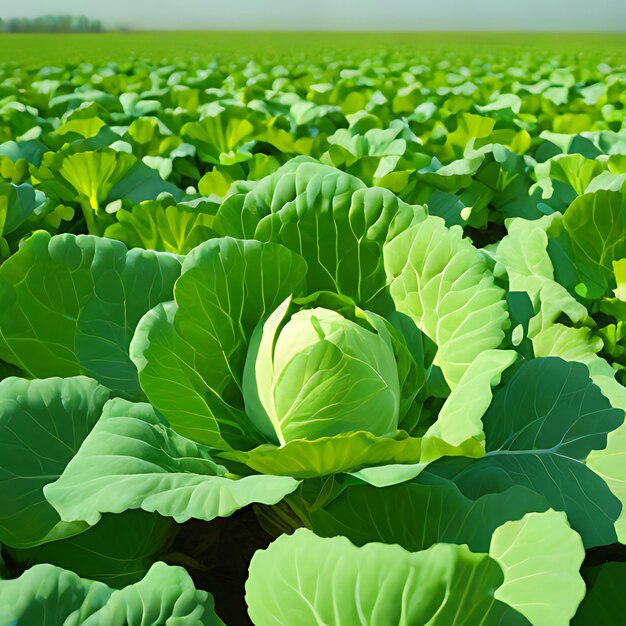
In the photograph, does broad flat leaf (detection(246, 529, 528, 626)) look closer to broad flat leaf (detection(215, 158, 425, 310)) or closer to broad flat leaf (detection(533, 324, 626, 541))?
broad flat leaf (detection(533, 324, 626, 541))

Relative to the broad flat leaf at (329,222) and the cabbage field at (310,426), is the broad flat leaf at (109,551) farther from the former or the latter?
the broad flat leaf at (329,222)

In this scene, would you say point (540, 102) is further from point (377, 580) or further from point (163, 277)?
point (377, 580)

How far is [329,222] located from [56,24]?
86.7 m

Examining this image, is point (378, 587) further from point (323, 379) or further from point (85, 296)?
point (85, 296)

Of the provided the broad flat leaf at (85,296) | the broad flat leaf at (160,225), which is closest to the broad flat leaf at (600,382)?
the broad flat leaf at (85,296)

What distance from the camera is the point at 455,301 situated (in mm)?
1250

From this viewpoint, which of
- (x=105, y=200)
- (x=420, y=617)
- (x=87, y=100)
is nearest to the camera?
(x=420, y=617)

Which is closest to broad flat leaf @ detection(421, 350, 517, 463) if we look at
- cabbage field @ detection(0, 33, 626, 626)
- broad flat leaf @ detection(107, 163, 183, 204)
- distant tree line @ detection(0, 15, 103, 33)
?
cabbage field @ detection(0, 33, 626, 626)

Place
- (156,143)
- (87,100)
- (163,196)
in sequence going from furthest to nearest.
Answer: (87,100)
(156,143)
(163,196)

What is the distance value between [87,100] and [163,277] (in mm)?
4170

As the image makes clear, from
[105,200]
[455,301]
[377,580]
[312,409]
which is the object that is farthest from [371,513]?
[105,200]

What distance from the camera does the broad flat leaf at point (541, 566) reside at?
31.9 inches

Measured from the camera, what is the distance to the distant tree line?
71.8 m

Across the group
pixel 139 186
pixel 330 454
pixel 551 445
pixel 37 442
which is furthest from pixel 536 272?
pixel 139 186
